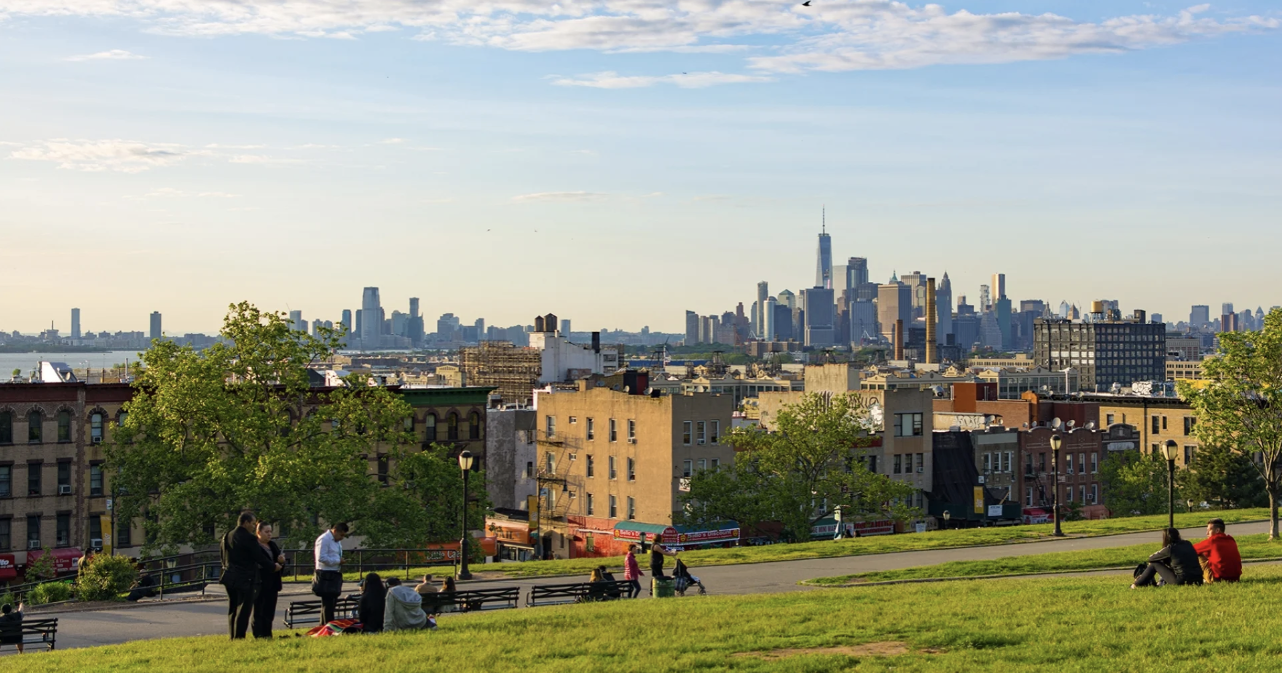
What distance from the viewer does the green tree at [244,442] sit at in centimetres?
5206

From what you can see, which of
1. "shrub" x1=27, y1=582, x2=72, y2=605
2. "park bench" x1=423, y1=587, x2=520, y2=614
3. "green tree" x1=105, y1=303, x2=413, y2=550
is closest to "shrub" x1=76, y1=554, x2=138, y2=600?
"shrub" x1=27, y1=582, x2=72, y2=605

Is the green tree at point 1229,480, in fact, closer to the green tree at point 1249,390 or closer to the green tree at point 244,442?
the green tree at point 1249,390

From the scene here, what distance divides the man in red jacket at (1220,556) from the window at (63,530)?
195ft

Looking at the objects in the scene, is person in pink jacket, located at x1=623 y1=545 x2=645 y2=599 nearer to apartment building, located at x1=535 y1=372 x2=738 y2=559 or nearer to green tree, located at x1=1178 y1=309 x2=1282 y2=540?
green tree, located at x1=1178 y1=309 x2=1282 y2=540

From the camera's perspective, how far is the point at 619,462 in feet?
275

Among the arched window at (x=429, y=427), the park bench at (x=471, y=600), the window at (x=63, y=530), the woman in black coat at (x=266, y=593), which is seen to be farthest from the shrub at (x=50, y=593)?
the arched window at (x=429, y=427)

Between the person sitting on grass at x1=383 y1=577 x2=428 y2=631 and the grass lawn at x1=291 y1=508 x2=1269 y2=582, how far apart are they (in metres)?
16.2

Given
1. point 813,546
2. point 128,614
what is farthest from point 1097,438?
point 128,614

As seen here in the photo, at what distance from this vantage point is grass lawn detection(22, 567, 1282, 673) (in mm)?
18672

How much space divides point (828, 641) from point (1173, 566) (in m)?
8.06

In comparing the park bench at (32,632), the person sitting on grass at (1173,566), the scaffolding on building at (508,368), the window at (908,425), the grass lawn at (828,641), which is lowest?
the park bench at (32,632)

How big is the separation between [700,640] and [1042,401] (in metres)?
104

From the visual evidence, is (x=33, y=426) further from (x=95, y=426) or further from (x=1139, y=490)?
(x=1139, y=490)

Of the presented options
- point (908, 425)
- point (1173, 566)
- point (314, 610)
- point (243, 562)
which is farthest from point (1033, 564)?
point (908, 425)
